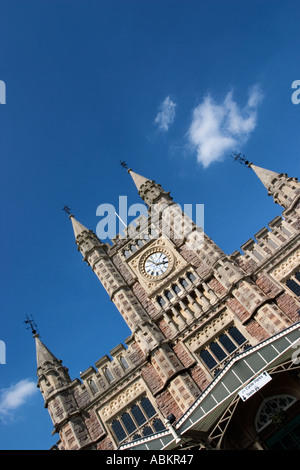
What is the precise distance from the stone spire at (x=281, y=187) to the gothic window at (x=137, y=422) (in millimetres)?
17973

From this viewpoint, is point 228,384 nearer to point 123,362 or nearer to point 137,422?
point 137,422

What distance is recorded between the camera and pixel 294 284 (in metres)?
23.9

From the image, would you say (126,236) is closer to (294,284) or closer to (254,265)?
(254,265)

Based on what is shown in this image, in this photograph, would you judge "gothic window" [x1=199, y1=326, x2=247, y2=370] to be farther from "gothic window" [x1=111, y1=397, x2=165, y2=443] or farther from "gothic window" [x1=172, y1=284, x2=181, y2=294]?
"gothic window" [x1=172, y1=284, x2=181, y2=294]

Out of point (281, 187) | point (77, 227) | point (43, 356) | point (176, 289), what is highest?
point (77, 227)

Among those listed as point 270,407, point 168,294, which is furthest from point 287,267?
point 168,294

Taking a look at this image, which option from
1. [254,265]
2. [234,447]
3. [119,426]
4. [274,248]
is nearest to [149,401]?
[119,426]

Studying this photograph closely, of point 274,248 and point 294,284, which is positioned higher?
point 274,248

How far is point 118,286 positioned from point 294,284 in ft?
45.2

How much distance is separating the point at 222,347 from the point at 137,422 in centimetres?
742

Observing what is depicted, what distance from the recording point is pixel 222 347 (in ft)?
77.9

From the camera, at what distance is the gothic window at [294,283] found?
23.6m

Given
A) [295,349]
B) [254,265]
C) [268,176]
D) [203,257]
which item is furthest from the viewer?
[268,176]

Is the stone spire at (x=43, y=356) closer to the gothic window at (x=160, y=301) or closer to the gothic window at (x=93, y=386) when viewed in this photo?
the gothic window at (x=93, y=386)
